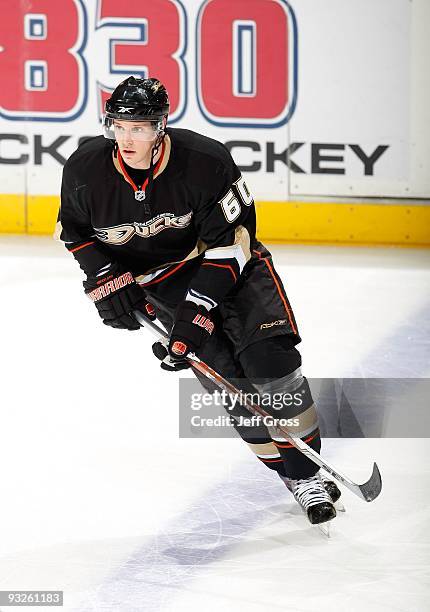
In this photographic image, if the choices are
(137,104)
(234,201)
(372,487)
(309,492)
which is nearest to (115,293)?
(234,201)

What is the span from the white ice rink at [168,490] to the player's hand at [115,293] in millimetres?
505

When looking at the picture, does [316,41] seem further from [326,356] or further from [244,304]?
[244,304]

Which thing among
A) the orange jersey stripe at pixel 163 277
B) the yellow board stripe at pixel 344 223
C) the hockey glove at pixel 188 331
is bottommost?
the yellow board stripe at pixel 344 223

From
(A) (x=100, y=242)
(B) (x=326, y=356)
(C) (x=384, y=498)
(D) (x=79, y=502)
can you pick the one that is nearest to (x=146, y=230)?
(A) (x=100, y=242)

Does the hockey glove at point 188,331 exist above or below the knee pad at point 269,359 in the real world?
above

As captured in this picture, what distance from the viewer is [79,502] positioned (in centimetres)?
310

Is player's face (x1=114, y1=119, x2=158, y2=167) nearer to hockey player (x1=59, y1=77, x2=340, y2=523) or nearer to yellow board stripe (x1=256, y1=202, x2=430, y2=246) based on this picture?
hockey player (x1=59, y1=77, x2=340, y2=523)

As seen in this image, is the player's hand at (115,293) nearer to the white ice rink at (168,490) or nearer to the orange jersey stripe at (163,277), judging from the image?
the orange jersey stripe at (163,277)

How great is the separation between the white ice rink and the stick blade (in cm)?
6

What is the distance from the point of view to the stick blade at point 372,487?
3.03 metres

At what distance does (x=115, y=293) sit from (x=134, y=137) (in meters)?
0.43

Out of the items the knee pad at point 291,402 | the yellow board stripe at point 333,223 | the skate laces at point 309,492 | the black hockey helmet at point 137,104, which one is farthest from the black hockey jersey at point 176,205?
the yellow board stripe at point 333,223

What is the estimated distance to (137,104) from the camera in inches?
110

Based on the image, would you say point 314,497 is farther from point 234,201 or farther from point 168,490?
point 234,201
